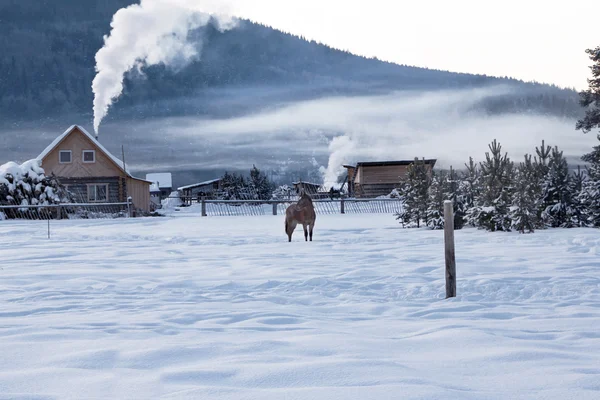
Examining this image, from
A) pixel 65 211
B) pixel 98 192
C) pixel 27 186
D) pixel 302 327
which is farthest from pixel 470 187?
pixel 98 192

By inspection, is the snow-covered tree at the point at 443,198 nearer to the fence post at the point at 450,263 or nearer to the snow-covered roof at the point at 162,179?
the fence post at the point at 450,263

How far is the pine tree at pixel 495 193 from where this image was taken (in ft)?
51.1

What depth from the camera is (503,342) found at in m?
4.23

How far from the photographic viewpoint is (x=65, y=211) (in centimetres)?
2961

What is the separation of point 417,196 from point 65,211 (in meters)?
19.0

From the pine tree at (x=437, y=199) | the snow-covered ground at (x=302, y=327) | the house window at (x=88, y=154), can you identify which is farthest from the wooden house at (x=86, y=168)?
the snow-covered ground at (x=302, y=327)

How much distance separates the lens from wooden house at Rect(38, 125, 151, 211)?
121ft

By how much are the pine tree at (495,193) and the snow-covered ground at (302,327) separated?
5171mm

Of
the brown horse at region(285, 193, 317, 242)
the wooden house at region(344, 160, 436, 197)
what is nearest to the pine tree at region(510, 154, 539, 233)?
the brown horse at region(285, 193, 317, 242)

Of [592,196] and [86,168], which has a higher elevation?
[86,168]

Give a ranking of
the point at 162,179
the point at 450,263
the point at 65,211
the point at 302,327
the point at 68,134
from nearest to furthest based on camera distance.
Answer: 1. the point at 302,327
2. the point at 450,263
3. the point at 65,211
4. the point at 68,134
5. the point at 162,179

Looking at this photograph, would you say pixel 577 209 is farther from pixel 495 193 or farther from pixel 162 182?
pixel 162 182

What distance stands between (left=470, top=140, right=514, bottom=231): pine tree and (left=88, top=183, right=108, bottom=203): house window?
27508 millimetres

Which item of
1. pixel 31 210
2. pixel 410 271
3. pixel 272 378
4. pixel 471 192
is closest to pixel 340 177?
pixel 31 210
